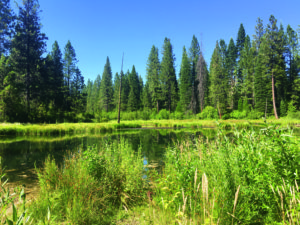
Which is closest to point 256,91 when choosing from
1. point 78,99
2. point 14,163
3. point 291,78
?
point 291,78

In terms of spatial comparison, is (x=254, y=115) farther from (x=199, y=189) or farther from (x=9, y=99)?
(x=9, y=99)

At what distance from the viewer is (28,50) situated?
29.2 metres

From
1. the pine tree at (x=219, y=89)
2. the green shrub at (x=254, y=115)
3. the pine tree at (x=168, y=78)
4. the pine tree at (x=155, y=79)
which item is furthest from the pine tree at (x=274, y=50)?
the pine tree at (x=155, y=79)

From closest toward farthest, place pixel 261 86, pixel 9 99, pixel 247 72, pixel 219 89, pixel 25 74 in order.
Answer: pixel 9 99 → pixel 25 74 → pixel 261 86 → pixel 219 89 → pixel 247 72

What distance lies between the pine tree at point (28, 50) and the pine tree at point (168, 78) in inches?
1144

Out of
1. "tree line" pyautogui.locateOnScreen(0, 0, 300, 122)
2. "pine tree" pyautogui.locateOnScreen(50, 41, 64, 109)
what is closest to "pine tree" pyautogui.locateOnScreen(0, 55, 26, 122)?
"tree line" pyautogui.locateOnScreen(0, 0, 300, 122)

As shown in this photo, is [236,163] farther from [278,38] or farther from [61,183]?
[278,38]

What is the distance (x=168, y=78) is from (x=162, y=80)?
1.77 m

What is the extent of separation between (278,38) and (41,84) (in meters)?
46.0

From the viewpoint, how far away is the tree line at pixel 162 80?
27.5 meters

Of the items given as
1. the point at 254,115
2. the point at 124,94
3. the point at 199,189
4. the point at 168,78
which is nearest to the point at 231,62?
the point at 168,78

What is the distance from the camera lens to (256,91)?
3862 centimetres

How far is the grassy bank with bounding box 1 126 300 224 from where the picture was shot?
7.23 feet

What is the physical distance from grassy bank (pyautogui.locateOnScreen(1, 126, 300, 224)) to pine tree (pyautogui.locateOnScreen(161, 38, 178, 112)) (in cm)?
4433
